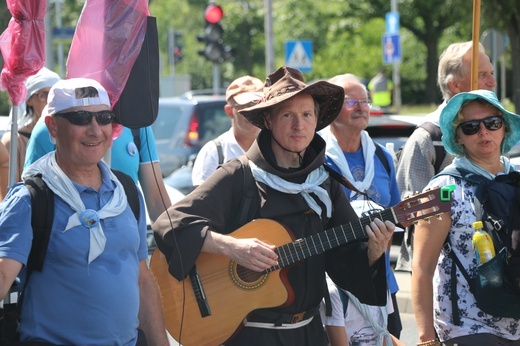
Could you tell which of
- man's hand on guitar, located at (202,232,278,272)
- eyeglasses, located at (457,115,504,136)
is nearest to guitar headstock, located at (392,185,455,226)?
eyeglasses, located at (457,115,504,136)

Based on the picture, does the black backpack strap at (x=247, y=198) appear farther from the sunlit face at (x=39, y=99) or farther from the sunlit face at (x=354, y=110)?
the sunlit face at (x=39, y=99)

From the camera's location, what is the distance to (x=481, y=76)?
6.00 meters

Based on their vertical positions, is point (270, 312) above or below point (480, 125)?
below

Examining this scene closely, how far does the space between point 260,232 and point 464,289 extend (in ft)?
3.13

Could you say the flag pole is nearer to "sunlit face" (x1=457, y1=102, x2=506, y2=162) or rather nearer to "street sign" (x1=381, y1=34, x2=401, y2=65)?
"sunlit face" (x1=457, y1=102, x2=506, y2=162)

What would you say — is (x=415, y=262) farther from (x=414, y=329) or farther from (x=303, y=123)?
(x=414, y=329)

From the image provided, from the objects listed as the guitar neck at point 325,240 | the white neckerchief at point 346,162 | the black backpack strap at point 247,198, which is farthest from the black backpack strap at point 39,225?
the white neckerchief at point 346,162

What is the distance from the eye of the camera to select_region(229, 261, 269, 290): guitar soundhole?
4379 mm

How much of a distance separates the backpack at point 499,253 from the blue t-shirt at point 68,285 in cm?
154

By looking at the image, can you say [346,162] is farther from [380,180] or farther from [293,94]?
[293,94]

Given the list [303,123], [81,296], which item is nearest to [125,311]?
[81,296]

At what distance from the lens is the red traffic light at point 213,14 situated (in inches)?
771

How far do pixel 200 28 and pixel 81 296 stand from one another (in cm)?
7632

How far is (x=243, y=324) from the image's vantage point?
4336 millimetres
